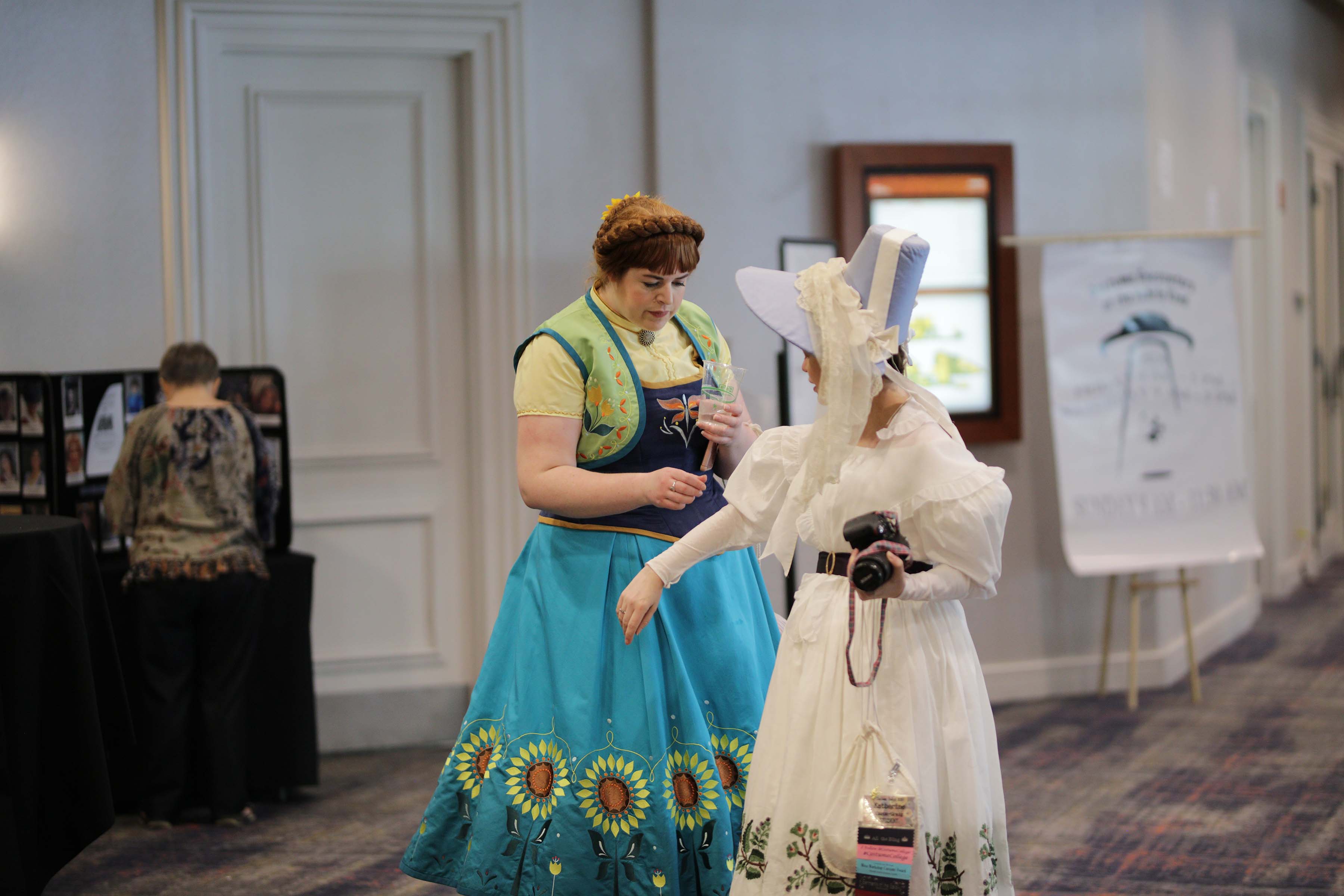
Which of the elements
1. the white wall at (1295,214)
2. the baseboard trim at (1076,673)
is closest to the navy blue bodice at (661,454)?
the baseboard trim at (1076,673)

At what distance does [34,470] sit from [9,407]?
0.21 meters

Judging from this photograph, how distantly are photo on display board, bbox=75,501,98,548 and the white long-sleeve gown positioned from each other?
2516 millimetres

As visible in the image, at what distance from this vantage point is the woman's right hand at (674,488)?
2.12 meters

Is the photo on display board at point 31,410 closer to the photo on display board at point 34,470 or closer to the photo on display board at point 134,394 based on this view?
the photo on display board at point 34,470

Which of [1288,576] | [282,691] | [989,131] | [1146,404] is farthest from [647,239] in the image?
[1288,576]

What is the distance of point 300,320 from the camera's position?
4.17m

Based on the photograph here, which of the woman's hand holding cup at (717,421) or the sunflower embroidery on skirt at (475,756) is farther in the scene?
the sunflower embroidery on skirt at (475,756)

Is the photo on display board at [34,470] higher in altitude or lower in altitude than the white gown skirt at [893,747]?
higher

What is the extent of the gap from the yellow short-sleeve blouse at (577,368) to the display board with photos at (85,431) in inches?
A: 66.8

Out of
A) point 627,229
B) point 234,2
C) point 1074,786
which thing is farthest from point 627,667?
point 234,2

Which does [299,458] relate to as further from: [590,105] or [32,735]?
[32,735]

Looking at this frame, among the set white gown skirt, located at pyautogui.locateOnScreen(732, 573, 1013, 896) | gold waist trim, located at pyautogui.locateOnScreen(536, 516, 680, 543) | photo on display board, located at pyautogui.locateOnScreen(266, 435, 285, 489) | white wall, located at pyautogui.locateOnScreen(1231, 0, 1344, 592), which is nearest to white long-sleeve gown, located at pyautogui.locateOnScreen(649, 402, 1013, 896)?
white gown skirt, located at pyautogui.locateOnScreen(732, 573, 1013, 896)

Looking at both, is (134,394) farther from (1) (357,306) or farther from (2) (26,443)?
(1) (357,306)

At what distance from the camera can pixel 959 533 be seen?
1726 mm
